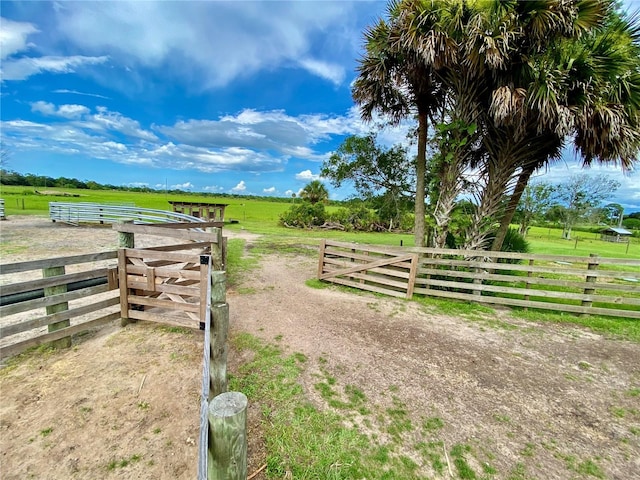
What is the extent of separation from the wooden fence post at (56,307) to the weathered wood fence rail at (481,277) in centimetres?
529

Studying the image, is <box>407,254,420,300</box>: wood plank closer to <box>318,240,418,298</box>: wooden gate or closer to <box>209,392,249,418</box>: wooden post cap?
<box>318,240,418,298</box>: wooden gate

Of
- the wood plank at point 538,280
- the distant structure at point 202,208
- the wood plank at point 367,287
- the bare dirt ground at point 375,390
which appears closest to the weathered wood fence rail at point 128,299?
the bare dirt ground at point 375,390

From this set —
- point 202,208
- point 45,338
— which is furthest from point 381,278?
point 202,208

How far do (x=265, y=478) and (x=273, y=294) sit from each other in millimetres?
4563

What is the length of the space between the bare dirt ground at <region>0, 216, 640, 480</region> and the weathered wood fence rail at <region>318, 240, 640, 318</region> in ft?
3.07

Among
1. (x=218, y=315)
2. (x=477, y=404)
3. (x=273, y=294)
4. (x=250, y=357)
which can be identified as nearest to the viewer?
(x=218, y=315)

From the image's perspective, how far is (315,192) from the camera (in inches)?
1126

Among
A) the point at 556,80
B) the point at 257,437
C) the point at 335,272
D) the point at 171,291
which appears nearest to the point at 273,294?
the point at 335,272

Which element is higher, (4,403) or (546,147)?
(546,147)

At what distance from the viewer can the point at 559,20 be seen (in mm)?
5227

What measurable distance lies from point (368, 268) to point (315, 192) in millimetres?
22188

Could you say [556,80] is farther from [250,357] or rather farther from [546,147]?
[250,357]

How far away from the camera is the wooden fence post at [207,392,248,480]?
1.13 m

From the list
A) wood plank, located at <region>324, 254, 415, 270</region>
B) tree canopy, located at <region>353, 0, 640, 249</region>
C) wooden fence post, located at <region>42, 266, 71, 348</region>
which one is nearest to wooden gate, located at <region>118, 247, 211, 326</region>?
wooden fence post, located at <region>42, 266, 71, 348</region>
